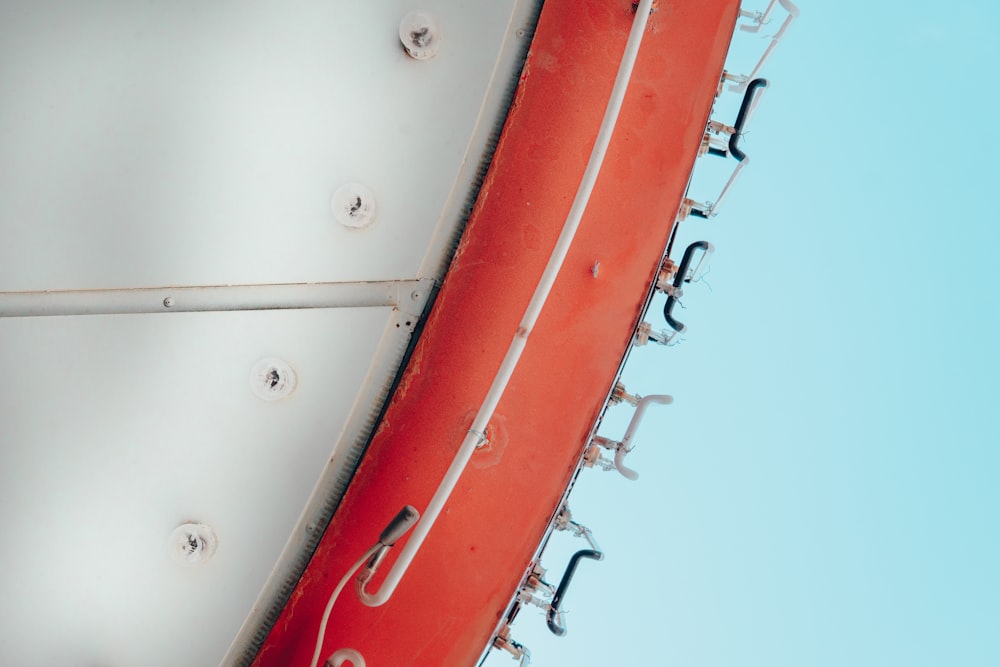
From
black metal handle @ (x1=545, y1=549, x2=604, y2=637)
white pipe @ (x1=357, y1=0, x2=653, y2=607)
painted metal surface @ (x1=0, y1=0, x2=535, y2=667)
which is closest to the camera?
white pipe @ (x1=357, y1=0, x2=653, y2=607)

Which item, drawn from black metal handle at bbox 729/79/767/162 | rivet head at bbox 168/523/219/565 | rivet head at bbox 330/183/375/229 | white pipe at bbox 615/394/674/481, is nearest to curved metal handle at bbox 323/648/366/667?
rivet head at bbox 168/523/219/565

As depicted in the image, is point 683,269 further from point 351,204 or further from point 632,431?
point 351,204

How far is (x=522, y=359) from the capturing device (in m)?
1.48

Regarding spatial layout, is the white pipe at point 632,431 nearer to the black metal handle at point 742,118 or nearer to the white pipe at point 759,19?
the black metal handle at point 742,118

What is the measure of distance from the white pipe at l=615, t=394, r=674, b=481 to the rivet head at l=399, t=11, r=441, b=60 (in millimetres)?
801

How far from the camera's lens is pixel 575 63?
4.99 feet

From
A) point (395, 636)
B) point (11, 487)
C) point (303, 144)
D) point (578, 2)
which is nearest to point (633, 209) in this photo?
point (578, 2)

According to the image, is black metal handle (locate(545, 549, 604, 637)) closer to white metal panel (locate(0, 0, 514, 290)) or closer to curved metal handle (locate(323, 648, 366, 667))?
curved metal handle (locate(323, 648, 366, 667))

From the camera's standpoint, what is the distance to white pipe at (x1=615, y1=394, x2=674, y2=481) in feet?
5.11

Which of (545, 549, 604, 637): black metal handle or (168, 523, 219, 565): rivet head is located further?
(545, 549, 604, 637): black metal handle

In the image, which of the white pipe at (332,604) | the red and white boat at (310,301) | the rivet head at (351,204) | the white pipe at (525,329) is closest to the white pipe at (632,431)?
the red and white boat at (310,301)

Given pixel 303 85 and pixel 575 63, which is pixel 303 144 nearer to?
pixel 303 85

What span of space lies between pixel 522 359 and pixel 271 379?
1.56ft

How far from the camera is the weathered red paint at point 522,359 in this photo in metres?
1.47
